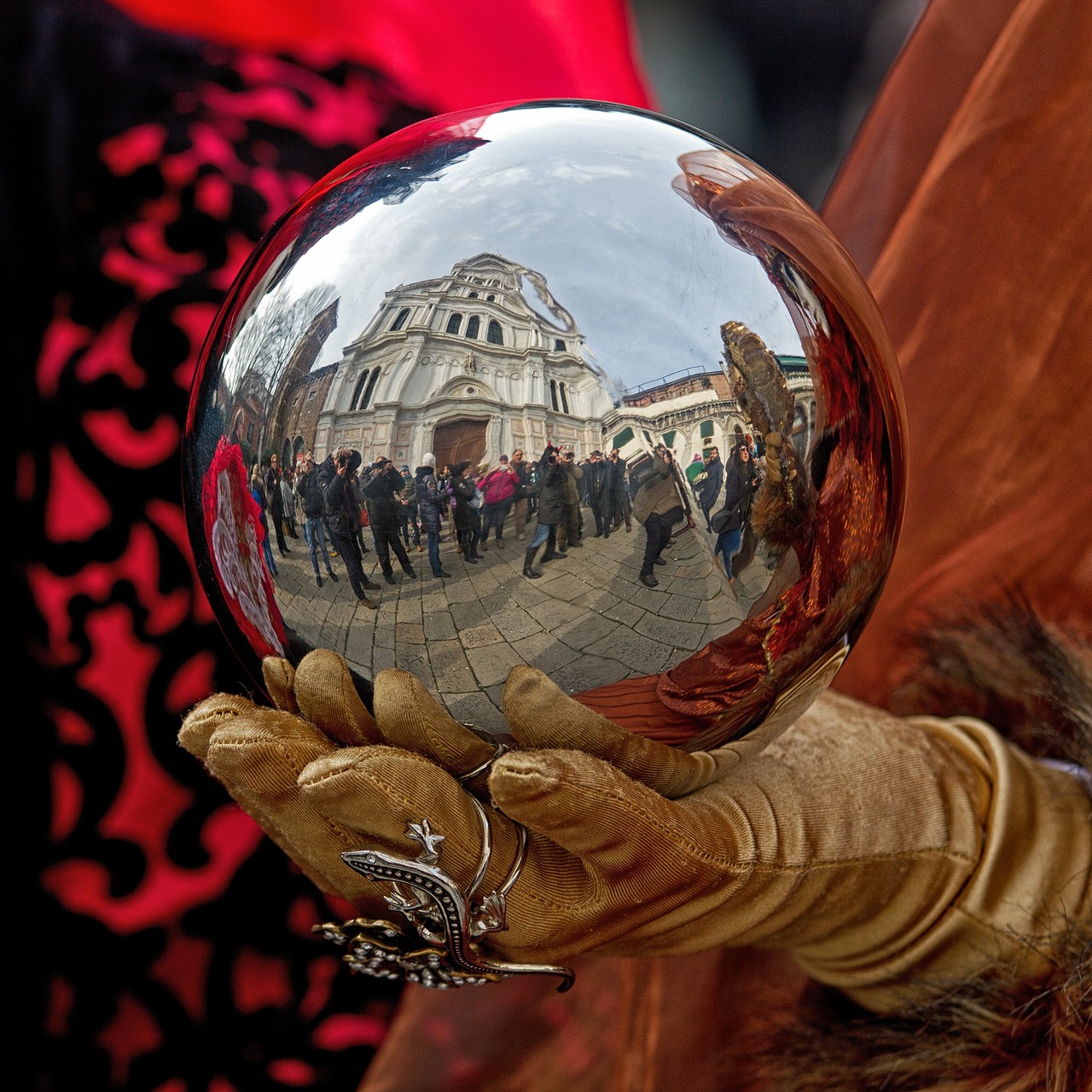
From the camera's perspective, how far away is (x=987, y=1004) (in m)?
0.72

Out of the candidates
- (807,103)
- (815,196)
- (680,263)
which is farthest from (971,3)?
(807,103)

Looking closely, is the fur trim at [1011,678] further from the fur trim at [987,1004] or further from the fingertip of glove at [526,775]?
the fingertip of glove at [526,775]

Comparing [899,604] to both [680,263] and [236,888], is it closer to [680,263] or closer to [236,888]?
[680,263]

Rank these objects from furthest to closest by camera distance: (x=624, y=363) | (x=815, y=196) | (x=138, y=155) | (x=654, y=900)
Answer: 1. (x=815, y=196)
2. (x=138, y=155)
3. (x=654, y=900)
4. (x=624, y=363)

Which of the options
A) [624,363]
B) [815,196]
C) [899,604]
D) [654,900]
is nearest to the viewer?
[624,363]

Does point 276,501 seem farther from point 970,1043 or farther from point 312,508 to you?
point 970,1043

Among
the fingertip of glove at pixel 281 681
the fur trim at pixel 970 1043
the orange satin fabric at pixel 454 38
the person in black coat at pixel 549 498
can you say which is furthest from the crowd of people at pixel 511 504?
the orange satin fabric at pixel 454 38

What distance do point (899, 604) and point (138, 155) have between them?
3.21ft

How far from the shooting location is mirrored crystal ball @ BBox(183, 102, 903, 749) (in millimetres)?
507

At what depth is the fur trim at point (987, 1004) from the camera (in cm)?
67

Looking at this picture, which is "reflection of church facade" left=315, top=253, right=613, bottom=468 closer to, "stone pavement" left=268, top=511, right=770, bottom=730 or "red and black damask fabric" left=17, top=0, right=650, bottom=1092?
"stone pavement" left=268, top=511, right=770, bottom=730

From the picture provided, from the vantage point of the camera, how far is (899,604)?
3.37 ft

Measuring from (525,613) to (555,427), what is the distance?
4.0 inches

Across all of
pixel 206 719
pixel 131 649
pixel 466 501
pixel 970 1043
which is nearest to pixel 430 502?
pixel 466 501
